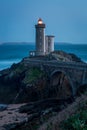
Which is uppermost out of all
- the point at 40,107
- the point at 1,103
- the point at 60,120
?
the point at 60,120

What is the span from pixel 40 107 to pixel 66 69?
1228 centimetres

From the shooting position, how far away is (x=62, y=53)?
5491cm

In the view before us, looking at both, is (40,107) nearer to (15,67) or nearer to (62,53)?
(15,67)

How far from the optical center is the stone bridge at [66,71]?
40.7 m

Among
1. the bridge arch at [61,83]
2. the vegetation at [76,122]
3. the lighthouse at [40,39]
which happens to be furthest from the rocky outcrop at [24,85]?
the vegetation at [76,122]

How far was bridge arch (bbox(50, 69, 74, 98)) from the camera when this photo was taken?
42.8m

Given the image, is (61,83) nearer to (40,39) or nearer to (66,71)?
(66,71)

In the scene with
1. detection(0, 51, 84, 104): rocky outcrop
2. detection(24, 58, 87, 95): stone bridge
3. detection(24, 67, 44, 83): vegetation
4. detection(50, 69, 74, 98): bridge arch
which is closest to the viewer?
detection(24, 58, 87, 95): stone bridge

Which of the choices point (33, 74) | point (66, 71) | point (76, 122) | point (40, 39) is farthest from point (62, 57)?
point (76, 122)

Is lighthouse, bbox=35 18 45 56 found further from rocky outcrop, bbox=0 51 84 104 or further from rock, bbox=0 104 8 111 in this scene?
rock, bbox=0 104 8 111

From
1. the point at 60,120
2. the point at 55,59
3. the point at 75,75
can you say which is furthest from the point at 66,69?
the point at 60,120

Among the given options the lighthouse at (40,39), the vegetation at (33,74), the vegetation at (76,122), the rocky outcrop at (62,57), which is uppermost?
the vegetation at (76,122)

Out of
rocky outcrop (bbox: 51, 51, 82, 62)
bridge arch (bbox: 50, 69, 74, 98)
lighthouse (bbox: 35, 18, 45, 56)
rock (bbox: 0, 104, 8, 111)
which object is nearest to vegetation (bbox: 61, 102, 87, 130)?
rock (bbox: 0, 104, 8, 111)

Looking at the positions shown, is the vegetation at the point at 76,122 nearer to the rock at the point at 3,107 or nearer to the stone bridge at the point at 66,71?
the rock at the point at 3,107
